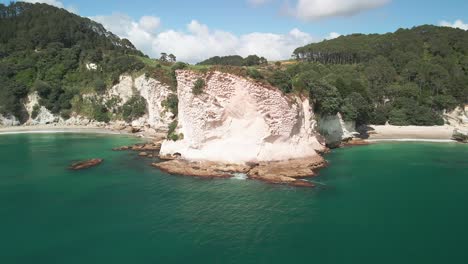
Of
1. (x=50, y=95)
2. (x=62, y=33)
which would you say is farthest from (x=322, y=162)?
(x=62, y=33)

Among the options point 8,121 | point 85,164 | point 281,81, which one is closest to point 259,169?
point 281,81

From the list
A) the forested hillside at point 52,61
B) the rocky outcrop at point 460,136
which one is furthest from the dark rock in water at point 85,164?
the rocky outcrop at point 460,136

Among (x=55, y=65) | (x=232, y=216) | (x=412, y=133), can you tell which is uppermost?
(x=55, y=65)

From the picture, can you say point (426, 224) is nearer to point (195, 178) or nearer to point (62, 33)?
point (195, 178)

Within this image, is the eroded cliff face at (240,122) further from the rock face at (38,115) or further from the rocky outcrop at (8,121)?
the rocky outcrop at (8,121)

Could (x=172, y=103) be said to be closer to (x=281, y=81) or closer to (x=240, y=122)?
(x=240, y=122)

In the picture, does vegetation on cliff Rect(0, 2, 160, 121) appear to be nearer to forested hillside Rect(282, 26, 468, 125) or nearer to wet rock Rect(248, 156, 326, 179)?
forested hillside Rect(282, 26, 468, 125)
